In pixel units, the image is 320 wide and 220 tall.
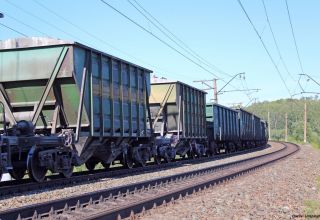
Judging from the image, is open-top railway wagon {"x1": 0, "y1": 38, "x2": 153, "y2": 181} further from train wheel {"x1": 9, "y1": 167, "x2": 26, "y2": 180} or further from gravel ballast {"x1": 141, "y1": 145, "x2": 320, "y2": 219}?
gravel ballast {"x1": 141, "y1": 145, "x2": 320, "y2": 219}

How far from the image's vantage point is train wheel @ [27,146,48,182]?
461 inches

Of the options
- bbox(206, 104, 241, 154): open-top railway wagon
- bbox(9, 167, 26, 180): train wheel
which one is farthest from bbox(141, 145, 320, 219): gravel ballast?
bbox(206, 104, 241, 154): open-top railway wagon

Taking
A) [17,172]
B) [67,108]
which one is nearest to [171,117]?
[67,108]

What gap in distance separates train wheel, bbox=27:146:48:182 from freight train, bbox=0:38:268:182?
21 mm

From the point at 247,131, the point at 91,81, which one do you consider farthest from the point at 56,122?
the point at 247,131

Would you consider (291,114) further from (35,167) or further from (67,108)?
(35,167)

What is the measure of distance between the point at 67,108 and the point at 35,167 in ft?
7.98

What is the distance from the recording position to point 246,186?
1224 cm

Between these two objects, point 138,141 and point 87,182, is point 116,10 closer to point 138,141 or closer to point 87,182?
point 138,141

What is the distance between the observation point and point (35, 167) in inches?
476

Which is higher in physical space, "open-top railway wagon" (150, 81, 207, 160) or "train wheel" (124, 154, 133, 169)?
"open-top railway wagon" (150, 81, 207, 160)

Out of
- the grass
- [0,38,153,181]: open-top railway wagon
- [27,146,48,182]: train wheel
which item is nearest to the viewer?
the grass

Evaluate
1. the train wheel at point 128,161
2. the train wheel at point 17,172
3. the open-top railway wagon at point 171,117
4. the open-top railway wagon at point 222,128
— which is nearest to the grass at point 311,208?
the train wheel at point 17,172

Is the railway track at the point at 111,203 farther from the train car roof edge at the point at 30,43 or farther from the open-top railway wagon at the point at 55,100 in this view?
the train car roof edge at the point at 30,43
